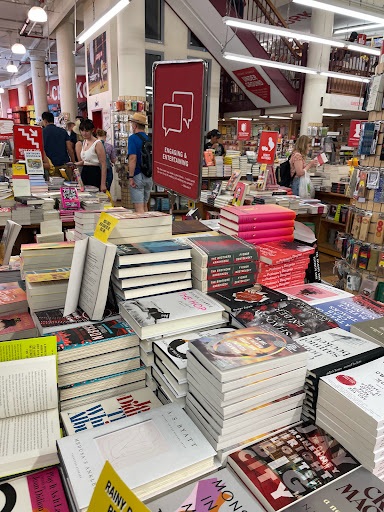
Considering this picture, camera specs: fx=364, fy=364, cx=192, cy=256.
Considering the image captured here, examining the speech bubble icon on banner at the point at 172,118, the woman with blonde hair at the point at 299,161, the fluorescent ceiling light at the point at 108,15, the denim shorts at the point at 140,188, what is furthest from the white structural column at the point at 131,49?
the speech bubble icon on banner at the point at 172,118

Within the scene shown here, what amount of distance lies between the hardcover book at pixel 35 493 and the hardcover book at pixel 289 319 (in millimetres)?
812

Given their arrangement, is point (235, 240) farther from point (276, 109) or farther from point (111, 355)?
point (276, 109)

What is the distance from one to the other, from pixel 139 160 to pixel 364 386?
4.61 metres

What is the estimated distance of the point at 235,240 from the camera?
6.33 ft

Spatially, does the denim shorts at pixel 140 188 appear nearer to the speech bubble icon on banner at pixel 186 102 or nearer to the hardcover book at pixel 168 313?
the speech bubble icon on banner at pixel 186 102

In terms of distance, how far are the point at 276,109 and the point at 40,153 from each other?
336 inches

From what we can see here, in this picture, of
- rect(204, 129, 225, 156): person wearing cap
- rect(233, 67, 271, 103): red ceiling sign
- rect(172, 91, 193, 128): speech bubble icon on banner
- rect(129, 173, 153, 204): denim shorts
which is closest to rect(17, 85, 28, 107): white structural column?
rect(233, 67, 271, 103): red ceiling sign

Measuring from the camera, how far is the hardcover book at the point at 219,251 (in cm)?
166

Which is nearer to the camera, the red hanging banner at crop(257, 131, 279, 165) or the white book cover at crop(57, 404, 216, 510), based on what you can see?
the white book cover at crop(57, 404, 216, 510)

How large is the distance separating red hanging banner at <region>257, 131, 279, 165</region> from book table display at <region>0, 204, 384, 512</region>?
322 cm

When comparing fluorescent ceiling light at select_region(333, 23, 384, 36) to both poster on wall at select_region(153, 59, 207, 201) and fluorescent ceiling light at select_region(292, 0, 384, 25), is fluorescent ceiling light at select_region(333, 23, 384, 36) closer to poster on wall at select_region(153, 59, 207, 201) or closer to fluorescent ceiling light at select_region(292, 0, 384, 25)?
fluorescent ceiling light at select_region(292, 0, 384, 25)

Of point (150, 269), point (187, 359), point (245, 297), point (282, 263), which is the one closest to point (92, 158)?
point (282, 263)

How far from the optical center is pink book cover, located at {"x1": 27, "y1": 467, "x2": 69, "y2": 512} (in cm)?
98

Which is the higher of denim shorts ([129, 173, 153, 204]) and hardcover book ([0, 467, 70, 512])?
denim shorts ([129, 173, 153, 204])
